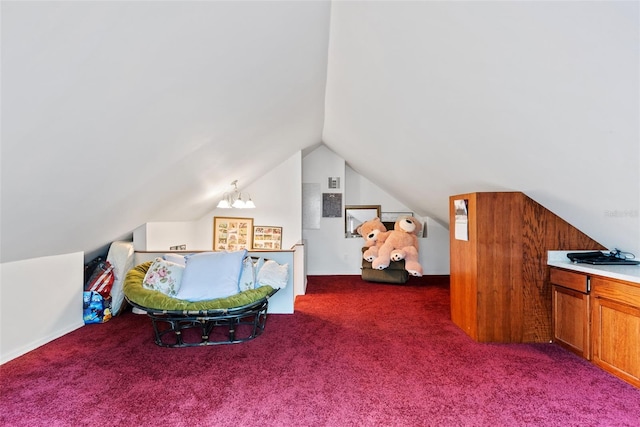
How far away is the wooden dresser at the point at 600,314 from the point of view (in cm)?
238

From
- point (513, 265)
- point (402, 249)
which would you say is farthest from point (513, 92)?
point (402, 249)

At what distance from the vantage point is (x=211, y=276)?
343 centimetres

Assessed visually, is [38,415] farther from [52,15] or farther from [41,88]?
[52,15]

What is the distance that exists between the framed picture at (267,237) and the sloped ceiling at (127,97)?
211 cm

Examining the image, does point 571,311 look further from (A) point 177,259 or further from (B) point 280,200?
(B) point 280,200

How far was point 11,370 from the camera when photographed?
2.68 metres

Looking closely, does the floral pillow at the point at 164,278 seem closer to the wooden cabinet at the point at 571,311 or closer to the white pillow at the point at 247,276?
the white pillow at the point at 247,276

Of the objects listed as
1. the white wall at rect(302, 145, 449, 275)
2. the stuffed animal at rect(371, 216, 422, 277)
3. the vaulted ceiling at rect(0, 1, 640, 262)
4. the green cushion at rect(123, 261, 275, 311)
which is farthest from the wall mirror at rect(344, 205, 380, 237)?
the green cushion at rect(123, 261, 275, 311)

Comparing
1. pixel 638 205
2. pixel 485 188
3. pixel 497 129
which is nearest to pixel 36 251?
pixel 497 129

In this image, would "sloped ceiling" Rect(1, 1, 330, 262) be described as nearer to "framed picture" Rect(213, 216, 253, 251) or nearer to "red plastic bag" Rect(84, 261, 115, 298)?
"red plastic bag" Rect(84, 261, 115, 298)

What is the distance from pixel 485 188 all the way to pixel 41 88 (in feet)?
11.3

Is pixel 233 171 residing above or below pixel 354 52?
below

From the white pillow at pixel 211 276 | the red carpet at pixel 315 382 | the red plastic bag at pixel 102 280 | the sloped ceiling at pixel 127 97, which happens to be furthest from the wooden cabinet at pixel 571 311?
the red plastic bag at pixel 102 280

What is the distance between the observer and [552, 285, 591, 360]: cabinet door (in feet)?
9.14
